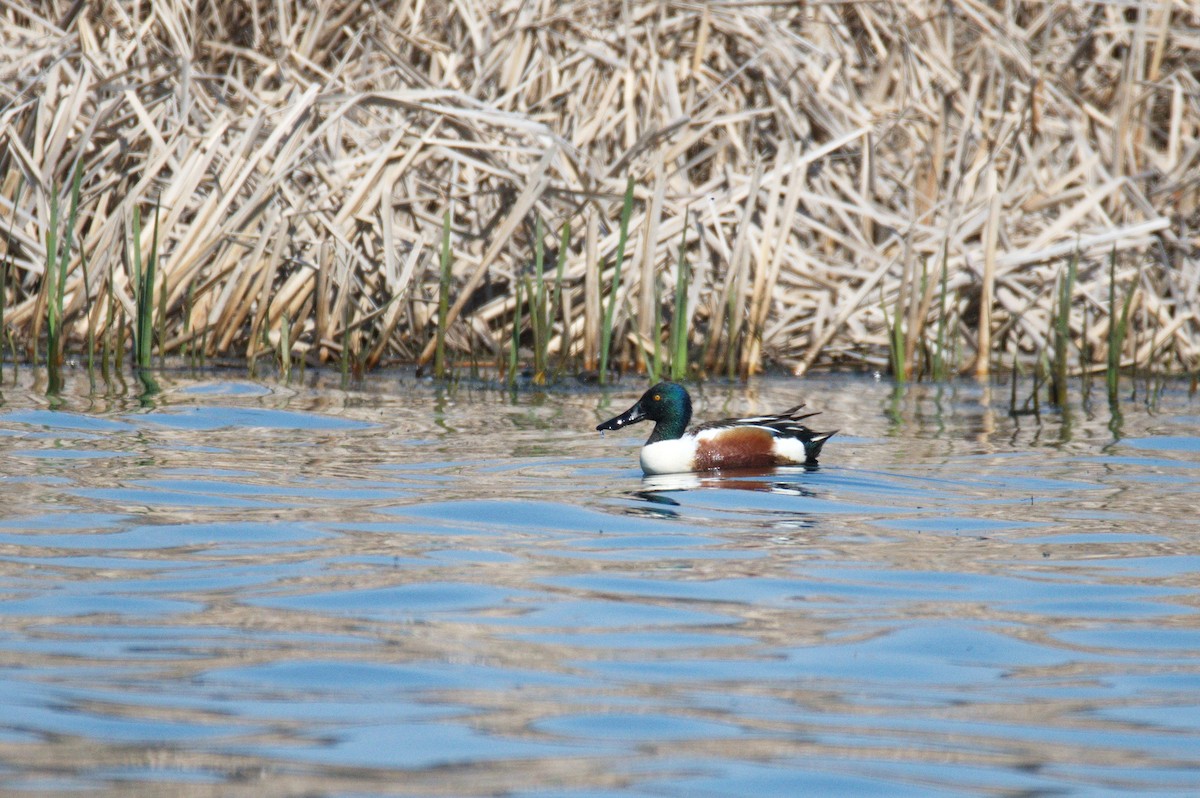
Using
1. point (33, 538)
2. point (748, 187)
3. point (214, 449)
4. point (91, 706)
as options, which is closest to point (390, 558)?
point (33, 538)

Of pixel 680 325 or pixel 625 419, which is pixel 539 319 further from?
pixel 625 419

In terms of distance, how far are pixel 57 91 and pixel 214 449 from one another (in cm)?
414

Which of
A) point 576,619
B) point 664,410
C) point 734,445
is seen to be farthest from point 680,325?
point 576,619

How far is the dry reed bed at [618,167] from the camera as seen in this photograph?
9.27 meters

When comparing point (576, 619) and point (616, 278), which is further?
point (616, 278)

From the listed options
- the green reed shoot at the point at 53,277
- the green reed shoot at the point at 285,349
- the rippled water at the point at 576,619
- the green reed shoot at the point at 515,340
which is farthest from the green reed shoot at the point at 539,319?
the green reed shoot at the point at 53,277

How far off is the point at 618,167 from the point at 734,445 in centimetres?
365

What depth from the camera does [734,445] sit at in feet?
22.2

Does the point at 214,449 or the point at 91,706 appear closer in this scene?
the point at 91,706

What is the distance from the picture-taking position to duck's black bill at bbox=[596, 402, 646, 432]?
689cm

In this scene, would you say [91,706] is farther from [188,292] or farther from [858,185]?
[858,185]

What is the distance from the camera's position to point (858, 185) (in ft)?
36.1

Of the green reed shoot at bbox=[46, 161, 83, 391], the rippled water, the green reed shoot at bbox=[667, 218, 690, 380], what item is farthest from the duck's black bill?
the green reed shoot at bbox=[46, 161, 83, 391]

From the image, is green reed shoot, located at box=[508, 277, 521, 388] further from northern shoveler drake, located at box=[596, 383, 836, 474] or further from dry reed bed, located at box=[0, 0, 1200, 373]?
northern shoveler drake, located at box=[596, 383, 836, 474]
